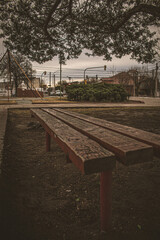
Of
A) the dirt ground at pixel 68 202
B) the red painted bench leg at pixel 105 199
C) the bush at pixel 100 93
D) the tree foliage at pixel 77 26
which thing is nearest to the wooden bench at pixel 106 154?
the red painted bench leg at pixel 105 199

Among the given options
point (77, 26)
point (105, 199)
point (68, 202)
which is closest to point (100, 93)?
point (77, 26)

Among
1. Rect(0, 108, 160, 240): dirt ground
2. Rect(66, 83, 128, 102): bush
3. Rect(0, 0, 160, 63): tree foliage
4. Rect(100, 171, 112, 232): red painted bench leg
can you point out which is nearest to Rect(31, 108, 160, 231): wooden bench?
Rect(100, 171, 112, 232): red painted bench leg

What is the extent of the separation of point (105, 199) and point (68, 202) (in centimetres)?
49

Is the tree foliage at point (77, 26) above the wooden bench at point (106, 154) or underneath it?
above

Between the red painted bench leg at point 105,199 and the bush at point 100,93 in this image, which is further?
the bush at point 100,93

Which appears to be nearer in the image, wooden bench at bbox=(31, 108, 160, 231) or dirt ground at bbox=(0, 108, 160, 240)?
wooden bench at bbox=(31, 108, 160, 231)

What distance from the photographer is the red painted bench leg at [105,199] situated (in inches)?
46.3

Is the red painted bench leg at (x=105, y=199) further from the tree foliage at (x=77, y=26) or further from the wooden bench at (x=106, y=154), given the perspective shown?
the tree foliage at (x=77, y=26)

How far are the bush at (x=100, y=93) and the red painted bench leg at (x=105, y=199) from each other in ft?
41.2

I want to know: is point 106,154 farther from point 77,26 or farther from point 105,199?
point 77,26

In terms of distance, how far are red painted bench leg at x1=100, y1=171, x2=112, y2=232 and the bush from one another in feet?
41.2

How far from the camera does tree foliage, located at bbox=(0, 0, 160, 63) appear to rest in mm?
5719

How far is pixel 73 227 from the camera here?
1294 mm

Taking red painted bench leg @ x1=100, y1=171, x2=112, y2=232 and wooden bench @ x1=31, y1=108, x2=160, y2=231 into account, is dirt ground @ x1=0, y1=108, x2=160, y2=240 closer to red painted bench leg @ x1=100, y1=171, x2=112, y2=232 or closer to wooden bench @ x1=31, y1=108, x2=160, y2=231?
red painted bench leg @ x1=100, y1=171, x2=112, y2=232
